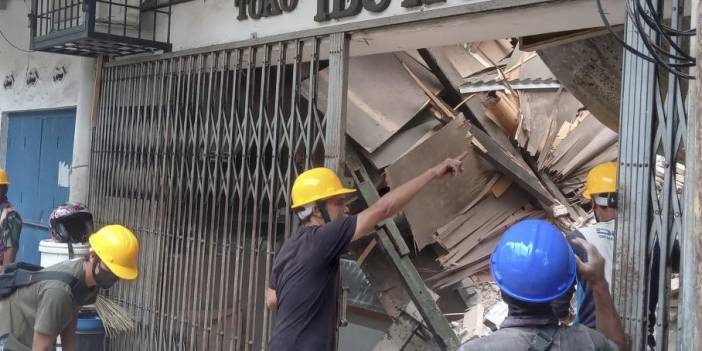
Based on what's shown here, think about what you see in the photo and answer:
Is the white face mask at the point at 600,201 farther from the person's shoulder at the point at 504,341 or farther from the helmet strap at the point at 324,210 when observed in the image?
the person's shoulder at the point at 504,341

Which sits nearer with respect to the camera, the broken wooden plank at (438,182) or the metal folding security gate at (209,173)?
the metal folding security gate at (209,173)

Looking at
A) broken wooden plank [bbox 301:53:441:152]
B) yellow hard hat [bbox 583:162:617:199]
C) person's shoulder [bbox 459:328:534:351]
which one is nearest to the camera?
person's shoulder [bbox 459:328:534:351]

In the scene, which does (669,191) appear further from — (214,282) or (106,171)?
(106,171)

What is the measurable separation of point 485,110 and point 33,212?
19.0ft

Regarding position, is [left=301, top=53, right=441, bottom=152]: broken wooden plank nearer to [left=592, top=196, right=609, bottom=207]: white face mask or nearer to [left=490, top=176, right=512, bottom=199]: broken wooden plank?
[left=490, top=176, right=512, bottom=199]: broken wooden plank

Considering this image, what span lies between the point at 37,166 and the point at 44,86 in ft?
3.36

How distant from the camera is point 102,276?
366 cm

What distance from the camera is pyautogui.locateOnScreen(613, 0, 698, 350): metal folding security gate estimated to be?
2.96 meters

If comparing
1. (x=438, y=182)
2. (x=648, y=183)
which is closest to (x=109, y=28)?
(x=438, y=182)

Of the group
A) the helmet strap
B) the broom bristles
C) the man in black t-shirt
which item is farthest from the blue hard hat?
the broom bristles

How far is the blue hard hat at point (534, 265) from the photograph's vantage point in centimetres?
226

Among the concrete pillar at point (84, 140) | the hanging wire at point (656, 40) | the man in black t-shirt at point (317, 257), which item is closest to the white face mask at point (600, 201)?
the man in black t-shirt at point (317, 257)

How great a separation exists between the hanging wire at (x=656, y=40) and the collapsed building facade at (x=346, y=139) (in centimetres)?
14

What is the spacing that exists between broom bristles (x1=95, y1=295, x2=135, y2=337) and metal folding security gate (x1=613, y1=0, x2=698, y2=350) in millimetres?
4501
